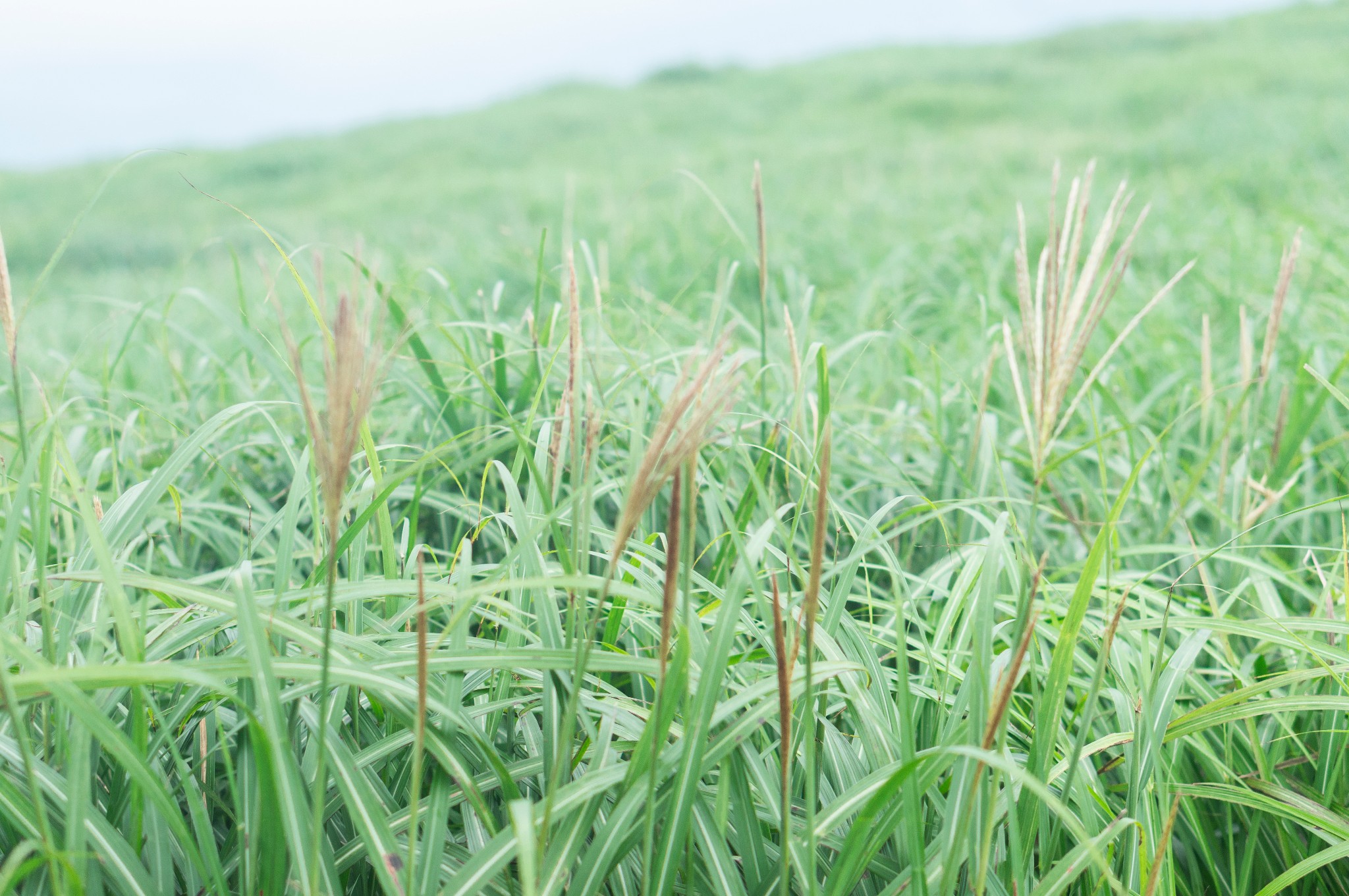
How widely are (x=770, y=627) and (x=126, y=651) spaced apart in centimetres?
57

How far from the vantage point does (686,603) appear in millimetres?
511

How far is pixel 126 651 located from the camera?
62 cm

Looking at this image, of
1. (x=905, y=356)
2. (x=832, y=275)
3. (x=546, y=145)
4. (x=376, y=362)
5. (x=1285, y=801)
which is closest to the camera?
(x=376, y=362)

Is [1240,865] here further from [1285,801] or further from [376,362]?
[376,362]

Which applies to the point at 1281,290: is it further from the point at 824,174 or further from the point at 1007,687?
the point at 824,174

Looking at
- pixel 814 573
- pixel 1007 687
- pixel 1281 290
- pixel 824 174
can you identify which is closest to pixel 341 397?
pixel 814 573

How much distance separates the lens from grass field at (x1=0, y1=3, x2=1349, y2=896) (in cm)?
60

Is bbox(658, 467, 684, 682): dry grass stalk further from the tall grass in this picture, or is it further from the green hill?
the green hill

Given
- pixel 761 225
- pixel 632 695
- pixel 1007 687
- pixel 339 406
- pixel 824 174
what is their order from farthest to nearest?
pixel 824 174 < pixel 632 695 < pixel 761 225 < pixel 1007 687 < pixel 339 406

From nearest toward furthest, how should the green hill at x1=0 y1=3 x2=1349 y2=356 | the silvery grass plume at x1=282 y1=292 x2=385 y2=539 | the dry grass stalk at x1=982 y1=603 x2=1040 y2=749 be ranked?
the silvery grass plume at x1=282 y1=292 x2=385 y2=539
the dry grass stalk at x1=982 y1=603 x2=1040 y2=749
the green hill at x1=0 y1=3 x2=1349 y2=356

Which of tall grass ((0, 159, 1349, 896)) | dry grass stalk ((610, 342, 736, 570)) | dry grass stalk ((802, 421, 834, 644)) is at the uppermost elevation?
dry grass stalk ((610, 342, 736, 570))

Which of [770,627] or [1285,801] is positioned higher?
[770,627]

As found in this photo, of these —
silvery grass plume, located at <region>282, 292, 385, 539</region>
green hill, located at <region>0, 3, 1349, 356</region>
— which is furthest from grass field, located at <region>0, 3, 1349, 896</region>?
green hill, located at <region>0, 3, 1349, 356</region>

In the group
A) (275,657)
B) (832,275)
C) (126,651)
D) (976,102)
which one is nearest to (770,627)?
(275,657)
